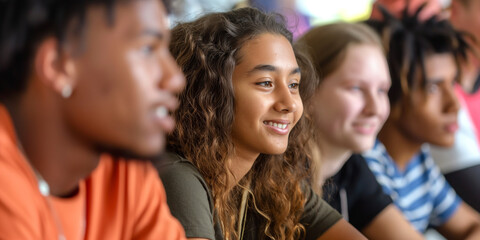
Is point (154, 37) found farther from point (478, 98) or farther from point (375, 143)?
point (478, 98)

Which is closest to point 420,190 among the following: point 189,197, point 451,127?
point 451,127

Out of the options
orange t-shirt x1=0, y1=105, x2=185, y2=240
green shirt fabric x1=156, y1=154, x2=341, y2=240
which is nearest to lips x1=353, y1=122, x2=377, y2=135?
green shirt fabric x1=156, y1=154, x2=341, y2=240

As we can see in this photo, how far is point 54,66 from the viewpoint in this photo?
1.97ft

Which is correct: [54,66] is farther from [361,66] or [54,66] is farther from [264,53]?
[361,66]

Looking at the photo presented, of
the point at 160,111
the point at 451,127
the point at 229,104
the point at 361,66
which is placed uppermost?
the point at 160,111

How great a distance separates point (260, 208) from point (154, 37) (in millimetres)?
616

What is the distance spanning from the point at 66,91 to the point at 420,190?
1263 mm

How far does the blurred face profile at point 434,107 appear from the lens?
1.63m

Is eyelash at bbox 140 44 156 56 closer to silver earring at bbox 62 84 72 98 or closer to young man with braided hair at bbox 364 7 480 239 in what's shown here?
silver earring at bbox 62 84 72 98

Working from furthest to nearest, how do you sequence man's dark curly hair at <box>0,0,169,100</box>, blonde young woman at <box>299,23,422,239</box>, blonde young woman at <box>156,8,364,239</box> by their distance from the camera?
1. blonde young woman at <box>299,23,422,239</box>
2. blonde young woman at <box>156,8,364,239</box>
3. man's dark curly hair at <box>0,0,169,100</box>

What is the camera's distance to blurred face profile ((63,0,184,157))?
1.99 ft

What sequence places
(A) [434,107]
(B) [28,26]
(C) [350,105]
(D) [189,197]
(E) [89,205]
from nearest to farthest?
A: (B) [28,26], (E) [89,205], (D) [189,197], (C) [350,105], (A) [434,107]

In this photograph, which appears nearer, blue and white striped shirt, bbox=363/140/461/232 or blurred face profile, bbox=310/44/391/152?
blurred face profile, bbox=310/44/391/152

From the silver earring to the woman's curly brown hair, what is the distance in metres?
0.44
